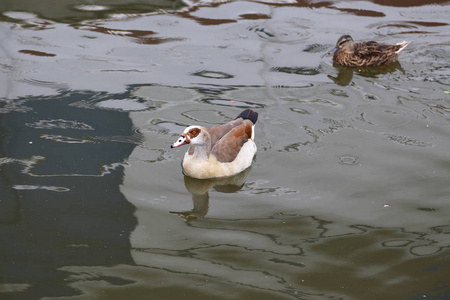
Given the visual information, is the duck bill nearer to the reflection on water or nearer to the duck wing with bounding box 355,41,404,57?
the duck wing with bounding box 355,41,404,57

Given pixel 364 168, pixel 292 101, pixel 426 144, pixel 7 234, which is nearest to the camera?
pixel 7 234

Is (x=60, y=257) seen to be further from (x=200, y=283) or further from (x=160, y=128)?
(x=160, y=128)

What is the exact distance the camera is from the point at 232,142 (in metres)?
8.70

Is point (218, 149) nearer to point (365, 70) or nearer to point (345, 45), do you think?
point (345, 45)

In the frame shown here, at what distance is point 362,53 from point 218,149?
13.4ft

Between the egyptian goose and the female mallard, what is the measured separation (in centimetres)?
323

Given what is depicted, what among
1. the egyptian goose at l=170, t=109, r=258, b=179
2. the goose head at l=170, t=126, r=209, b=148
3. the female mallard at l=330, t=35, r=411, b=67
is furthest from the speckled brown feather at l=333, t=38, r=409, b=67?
the goose head at l=170, t=126, r=209, b=148

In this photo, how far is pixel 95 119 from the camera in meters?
9.49

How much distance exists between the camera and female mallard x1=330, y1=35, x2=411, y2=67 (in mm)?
11633

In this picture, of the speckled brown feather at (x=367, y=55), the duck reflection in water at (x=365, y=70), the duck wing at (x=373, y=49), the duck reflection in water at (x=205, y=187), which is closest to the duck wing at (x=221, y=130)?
the duck reflection in water at (x=205, y=187)

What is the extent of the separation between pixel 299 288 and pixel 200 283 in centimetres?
85

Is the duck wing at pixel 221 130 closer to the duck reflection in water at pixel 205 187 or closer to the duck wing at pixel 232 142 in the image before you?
the duck wing at pixel 232 142

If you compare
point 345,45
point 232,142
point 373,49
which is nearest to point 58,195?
point 232,142

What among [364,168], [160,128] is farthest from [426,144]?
[160,128]
